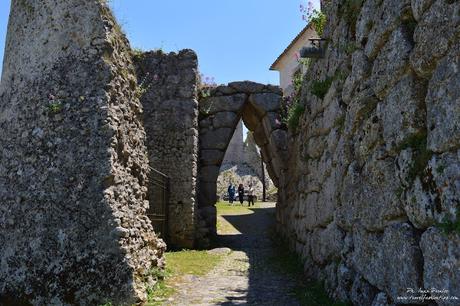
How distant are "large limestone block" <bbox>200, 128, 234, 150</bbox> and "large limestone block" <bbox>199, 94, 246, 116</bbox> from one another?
52 cm

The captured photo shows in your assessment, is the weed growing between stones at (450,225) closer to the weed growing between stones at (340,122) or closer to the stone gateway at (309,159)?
the stone gateway at (309,159)

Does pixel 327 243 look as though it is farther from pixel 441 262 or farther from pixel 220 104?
pixel 220 104

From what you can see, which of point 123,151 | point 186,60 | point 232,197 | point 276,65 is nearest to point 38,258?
point 123,151

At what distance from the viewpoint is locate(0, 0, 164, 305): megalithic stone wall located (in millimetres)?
4477

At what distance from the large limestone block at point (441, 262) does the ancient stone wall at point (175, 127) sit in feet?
24.8

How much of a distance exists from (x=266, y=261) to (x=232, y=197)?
16.8 metres

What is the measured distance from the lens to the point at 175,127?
397 inches

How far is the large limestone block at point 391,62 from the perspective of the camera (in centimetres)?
301

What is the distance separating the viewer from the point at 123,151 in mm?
5191

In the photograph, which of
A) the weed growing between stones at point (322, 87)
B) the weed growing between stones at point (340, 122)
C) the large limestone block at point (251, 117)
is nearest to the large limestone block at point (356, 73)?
the weed growing between stones at point (340, 122)

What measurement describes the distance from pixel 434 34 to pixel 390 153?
93cm

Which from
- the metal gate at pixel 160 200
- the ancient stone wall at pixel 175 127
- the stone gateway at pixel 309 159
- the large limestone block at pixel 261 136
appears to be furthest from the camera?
the large limestone block at pixel 261 136

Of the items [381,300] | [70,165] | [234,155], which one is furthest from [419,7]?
[234,155]

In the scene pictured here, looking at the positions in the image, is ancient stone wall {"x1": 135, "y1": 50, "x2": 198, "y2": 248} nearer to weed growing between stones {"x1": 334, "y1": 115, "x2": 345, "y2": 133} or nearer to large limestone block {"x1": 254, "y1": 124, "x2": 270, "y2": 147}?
large limestone block {"x1": 254, "y1": 124, "x2": 270, "y2": 147}
